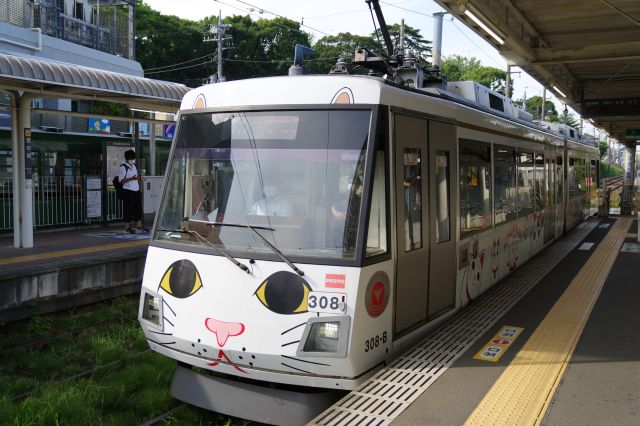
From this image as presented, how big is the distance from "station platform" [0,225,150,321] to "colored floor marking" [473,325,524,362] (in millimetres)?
6010

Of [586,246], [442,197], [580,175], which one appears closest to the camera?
[442,197]

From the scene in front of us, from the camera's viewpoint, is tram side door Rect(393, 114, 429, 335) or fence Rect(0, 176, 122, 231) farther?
fence Rect(0, 176, 122, 231)

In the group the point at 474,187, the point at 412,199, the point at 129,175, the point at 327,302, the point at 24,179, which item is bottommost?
the point at 327,302

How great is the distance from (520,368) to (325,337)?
71.4 inches

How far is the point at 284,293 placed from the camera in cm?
441

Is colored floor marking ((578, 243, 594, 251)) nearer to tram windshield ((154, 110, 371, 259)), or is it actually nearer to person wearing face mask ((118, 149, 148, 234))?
person wearing face mask ((118, 149, 148, 234))

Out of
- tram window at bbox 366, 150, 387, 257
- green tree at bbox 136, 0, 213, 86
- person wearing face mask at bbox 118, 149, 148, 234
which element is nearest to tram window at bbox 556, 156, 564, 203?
person wearing face mask at bbox 118, 149, 148, 234

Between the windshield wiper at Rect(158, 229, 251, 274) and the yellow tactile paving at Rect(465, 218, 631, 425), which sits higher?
the windshield wiper at Rect(158, 229, 251, 274)

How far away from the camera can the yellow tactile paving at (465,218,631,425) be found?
4.07m

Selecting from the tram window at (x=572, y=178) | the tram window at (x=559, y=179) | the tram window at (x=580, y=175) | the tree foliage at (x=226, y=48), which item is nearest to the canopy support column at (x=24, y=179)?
the tram window at (x=559, y=179)

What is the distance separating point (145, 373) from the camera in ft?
20.9

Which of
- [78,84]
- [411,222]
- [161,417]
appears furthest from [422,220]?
[78,84]

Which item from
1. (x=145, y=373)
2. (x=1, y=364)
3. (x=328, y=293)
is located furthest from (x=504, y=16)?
(x=1, y=364)

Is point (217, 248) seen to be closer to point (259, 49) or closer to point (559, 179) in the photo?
point (559, 179)
